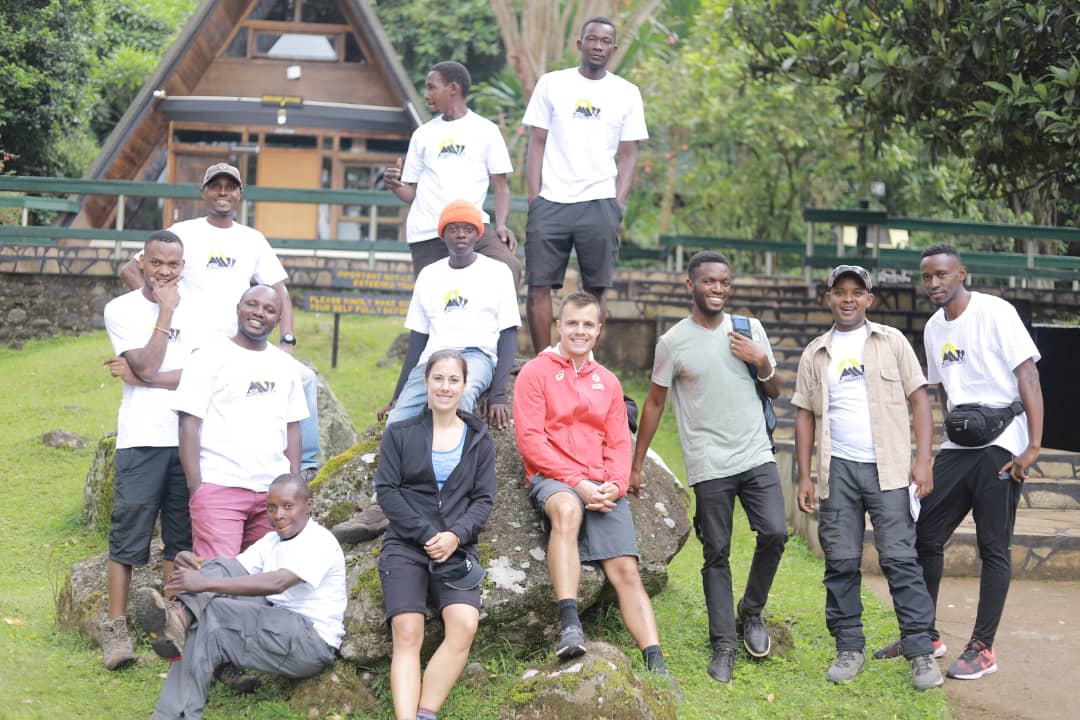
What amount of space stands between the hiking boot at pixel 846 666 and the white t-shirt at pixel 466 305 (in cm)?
230

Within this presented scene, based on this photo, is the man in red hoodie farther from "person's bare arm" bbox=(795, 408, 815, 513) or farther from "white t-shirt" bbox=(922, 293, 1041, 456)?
"white t-shirt" bbox=(922, 293, 1041, 456)

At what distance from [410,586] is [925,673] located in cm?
250

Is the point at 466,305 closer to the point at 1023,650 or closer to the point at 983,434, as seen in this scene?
the point at 983,434

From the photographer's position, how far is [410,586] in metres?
5.11

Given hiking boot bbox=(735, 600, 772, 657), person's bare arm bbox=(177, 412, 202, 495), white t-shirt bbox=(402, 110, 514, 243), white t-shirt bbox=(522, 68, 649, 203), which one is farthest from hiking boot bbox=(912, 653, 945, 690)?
person's bare arm bbox=(177, 412, 202, 495)

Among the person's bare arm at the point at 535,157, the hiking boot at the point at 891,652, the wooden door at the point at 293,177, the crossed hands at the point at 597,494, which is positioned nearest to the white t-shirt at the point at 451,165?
the person's bare arm at the point at 535,157

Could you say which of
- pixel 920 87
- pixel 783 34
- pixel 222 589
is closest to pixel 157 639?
pixel 222 589

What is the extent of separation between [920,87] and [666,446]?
398 cm

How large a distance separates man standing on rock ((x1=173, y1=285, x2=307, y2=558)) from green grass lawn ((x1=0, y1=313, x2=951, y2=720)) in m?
0.77

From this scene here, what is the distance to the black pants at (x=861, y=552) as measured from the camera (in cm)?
568

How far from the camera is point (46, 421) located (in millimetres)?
10945

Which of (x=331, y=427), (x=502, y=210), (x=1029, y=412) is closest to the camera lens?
(x=1029, y=412)

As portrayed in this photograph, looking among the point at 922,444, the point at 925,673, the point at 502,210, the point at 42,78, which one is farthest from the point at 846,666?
the point at 42,78

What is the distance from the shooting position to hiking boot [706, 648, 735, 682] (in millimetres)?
5715
